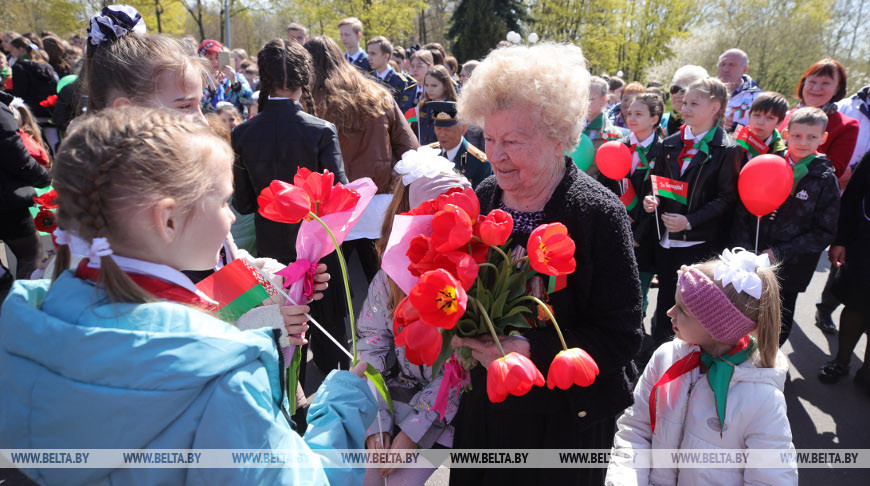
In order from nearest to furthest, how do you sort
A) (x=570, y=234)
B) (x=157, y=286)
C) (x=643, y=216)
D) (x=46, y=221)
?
1. (x=157, y=286)
2. (x=570, y=234)
3. (x=46, y=221)
4. (x=643, y=216)

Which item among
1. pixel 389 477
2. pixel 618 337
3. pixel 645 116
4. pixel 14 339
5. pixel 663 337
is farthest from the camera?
pixel 645 116

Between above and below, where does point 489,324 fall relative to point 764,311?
above

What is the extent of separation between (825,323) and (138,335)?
5293 mm

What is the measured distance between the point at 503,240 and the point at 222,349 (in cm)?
68

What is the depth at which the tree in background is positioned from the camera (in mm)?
24797

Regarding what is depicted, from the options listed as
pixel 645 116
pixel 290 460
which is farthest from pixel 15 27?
pixel 290 460

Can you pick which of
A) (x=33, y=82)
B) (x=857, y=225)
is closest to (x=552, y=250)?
(x=857, y=225)

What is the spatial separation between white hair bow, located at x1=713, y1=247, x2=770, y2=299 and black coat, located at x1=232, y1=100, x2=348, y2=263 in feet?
6.44

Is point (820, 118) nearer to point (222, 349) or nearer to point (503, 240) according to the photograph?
point (503, 240)

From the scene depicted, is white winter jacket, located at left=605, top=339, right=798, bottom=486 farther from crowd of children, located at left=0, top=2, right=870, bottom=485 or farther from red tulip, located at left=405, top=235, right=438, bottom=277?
red tulip, located at left=405, top=235, right=438, bottom=277

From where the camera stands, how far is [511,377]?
115 cm

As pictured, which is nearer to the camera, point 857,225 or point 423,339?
point 423,339

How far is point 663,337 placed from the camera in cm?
378

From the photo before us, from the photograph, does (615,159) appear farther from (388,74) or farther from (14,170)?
(14,170)
